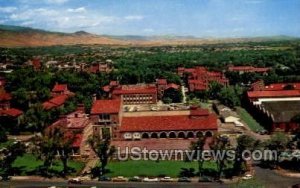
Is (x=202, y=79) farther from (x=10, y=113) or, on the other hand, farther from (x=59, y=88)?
(x=10, y=113)

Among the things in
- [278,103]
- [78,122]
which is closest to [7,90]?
[78,122]

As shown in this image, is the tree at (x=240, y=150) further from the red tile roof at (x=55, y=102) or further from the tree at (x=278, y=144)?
the red tile roof at (x=55, y=102)

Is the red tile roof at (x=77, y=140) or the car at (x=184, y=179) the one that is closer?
the car at (x=184, y=179)

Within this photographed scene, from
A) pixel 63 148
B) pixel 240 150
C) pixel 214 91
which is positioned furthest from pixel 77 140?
pixel 214 91

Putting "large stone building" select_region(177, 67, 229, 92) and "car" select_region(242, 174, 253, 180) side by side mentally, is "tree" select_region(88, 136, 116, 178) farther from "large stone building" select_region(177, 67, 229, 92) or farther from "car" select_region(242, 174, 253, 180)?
"large stone building" select_region(177, 67, 229, 92)

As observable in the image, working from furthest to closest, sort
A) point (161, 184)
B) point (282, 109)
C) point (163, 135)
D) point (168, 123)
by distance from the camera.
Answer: point (282, 109) → point (168, 123) → point (163, 135) → point (161, 184)

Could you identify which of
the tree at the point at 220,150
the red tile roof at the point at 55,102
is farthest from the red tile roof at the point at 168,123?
the red tile roof at the point at 55,102

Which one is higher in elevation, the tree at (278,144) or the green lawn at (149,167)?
the tree at (278,144)

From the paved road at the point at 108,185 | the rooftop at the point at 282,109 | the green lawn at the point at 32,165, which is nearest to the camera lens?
the paved road at the point at 108,185
